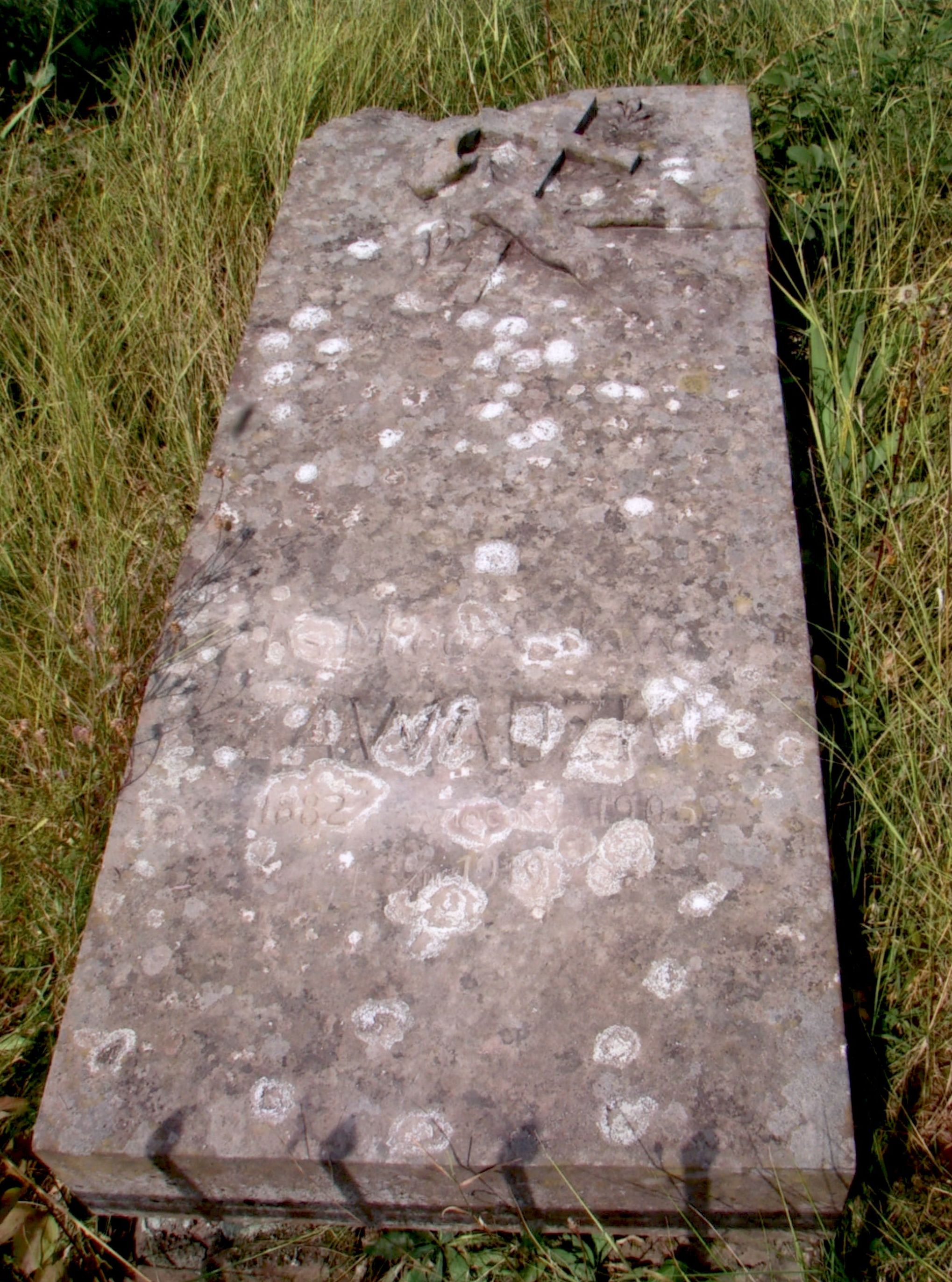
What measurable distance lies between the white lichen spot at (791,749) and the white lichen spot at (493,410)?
0.81m

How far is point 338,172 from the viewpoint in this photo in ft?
8.09

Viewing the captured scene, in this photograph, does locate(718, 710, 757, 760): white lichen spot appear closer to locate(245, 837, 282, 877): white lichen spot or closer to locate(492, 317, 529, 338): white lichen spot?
locate(245, 837, 282, 877): white lichen spot

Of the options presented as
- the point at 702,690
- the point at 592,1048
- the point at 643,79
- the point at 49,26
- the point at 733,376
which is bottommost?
the point at 592,1048

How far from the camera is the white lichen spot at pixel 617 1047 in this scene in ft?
4.40

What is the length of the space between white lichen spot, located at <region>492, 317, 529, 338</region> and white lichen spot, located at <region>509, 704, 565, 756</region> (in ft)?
2.77

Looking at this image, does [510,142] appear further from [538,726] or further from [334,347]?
[538,726]

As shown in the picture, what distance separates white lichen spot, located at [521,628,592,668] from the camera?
1658 millimetres

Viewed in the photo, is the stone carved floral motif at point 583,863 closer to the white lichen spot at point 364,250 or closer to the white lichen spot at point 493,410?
the white lichen spot at point 493,410

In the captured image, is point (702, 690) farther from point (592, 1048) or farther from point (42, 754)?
point (42, 754)

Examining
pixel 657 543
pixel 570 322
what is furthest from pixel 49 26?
pixel 657 543

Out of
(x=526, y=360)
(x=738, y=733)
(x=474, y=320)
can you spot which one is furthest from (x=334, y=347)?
(x=738, y=733)

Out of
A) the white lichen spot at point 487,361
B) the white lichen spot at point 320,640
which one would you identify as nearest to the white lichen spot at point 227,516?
the white lichen spot at point 320,640

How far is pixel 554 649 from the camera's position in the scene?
65.8 inches

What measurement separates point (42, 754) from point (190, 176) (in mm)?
1805
